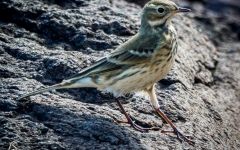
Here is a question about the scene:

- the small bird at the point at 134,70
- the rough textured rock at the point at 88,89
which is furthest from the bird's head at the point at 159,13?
the rough textured rock at the point at 88,89

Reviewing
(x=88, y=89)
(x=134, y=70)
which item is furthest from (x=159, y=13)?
(x=88, y=89)

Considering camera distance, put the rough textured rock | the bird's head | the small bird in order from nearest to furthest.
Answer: the rough textured rock
the small bird
the bird's head

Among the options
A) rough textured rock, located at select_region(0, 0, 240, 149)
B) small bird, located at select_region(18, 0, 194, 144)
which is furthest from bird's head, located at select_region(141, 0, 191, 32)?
rough textured rock, located at select_region(0, 0, 240, 149)

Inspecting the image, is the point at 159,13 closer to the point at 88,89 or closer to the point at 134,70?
the point at 134,70

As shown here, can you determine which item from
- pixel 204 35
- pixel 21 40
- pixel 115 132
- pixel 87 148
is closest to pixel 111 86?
pixel 115 132

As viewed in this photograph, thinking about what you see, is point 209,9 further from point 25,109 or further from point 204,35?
point 25,109

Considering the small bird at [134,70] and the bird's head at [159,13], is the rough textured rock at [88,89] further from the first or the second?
the bird's head at [159,13]

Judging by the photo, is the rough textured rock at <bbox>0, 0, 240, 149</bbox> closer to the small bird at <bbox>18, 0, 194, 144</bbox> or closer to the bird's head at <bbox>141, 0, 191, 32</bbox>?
the small bird at <bbox>18, 0, 194, 144</bbox>
